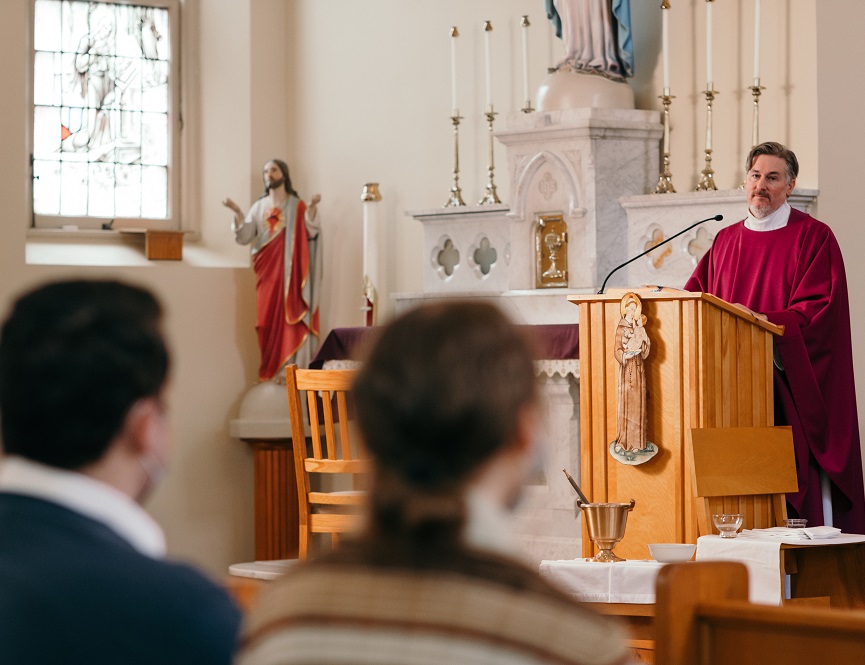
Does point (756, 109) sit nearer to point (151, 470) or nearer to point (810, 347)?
point (810, 347)

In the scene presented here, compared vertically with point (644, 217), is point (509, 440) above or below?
below

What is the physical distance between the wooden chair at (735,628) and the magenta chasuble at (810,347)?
340cm

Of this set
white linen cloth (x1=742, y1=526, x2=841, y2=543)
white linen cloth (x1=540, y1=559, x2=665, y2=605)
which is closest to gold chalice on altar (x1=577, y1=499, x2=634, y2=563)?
white linen cloth (x1=540, y1=559, x2=665, y2=605)

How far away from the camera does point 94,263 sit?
8.94m

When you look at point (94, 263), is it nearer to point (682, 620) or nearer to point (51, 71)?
point (51, 71)

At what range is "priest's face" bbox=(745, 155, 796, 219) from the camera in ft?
18.8

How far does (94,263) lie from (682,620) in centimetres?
736

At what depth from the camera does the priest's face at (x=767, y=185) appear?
5.73 metres

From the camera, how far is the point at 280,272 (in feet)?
29.2

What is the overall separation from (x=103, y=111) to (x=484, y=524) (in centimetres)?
871

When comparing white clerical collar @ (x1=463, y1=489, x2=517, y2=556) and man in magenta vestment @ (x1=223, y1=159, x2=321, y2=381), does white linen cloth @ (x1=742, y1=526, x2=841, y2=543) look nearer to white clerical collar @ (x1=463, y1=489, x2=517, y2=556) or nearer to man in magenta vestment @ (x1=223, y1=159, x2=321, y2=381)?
white clerical collar @ (x1=463, y1=489, x2=517, y2=556)

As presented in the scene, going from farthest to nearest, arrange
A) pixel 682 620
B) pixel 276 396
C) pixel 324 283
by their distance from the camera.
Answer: pixel 324 283, pixel 276 396, pixel 682 620

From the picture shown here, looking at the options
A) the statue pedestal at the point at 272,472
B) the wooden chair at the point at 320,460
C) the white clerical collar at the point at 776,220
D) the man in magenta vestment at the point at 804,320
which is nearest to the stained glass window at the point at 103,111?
the statue pedestal at the point at 272,472

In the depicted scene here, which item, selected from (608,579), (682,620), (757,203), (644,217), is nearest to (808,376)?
(757,203)
